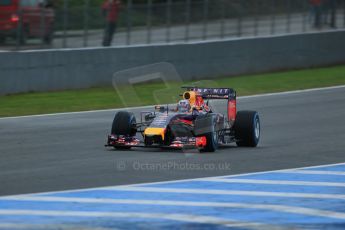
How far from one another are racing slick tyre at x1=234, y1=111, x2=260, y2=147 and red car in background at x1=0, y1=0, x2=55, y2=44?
11068 millimetres

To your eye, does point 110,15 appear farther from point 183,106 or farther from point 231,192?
point 231,192

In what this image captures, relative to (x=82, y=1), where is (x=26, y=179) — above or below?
below

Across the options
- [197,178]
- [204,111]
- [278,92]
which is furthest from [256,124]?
[278,92]

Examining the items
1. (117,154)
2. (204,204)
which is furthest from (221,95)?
(204,204)

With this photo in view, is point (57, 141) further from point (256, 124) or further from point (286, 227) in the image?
point (286, 227)

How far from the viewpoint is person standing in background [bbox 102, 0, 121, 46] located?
2633 centimetres

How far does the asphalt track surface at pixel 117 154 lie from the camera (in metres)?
11.4

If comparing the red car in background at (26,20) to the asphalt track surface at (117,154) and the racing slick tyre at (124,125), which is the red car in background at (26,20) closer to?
the asphalt track surface at (117,154)

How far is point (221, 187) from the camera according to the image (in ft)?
35.1

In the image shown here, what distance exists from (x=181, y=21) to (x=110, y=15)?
2.75 meters

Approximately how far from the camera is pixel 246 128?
14125 mm

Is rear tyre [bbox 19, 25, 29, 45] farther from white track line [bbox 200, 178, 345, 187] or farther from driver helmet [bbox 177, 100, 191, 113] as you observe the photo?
white track line [bbox 200, 178, 345, 187]

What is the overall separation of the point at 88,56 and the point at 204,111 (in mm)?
11217

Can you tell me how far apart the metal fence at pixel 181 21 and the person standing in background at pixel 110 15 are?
0.14 meters
